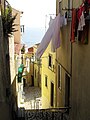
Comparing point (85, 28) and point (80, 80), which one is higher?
point (85, 28)

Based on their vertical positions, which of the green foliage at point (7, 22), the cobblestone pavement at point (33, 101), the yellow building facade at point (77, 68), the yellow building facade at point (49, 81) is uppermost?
the green foliage at point (7, 22)

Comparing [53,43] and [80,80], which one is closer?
[80,80]

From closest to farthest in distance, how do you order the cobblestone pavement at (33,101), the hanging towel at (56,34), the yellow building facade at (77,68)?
the yellow building facade at (77,68) < the hanging towel at (56,34) < the cobblestone pavement at (33,101)

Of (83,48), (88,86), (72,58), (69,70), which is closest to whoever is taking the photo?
(88,86)

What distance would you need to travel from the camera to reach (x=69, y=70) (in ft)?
36.8

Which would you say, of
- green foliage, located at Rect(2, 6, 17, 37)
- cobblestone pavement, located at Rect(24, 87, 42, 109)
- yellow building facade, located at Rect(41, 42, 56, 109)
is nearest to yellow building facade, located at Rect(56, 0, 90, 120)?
green foliage, located at Rect(2, 6, 17, 37)

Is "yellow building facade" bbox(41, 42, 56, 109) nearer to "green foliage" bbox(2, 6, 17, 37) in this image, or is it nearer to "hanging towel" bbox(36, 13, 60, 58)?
"hanging towel" bbox(36, 13, 60, 58)

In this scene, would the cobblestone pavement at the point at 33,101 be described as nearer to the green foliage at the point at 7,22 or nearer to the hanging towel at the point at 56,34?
the hanging towel at the point at 56,34

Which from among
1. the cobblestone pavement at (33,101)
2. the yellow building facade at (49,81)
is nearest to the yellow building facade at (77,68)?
the yellow building facade at (49,81)

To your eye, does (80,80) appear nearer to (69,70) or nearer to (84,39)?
(84,39)

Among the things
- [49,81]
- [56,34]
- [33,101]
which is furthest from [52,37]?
[33,101]

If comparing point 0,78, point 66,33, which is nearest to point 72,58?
point 66,33

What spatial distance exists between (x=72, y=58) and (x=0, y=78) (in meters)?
3.47

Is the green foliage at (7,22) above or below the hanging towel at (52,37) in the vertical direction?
above
